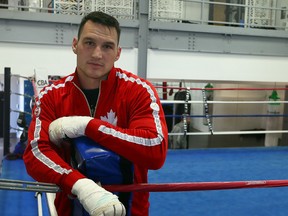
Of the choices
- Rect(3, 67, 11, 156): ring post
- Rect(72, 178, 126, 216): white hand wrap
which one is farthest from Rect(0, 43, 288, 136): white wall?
Rect(72, 178, 126, 216): white hand wrap

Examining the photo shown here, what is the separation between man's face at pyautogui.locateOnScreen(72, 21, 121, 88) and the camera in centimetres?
124

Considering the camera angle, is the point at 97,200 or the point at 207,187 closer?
the point at 97,200

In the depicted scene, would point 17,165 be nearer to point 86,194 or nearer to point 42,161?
point 42,161

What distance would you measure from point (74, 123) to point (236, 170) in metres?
2.92

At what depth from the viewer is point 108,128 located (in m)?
1.05

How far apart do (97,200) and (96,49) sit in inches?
23.8

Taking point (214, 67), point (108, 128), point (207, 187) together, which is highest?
point (214, 67)

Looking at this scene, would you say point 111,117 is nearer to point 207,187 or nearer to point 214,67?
point 207,187

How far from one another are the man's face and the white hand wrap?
0.48m

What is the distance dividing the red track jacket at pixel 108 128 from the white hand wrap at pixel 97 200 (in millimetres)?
57

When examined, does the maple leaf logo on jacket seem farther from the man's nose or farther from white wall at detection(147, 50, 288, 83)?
white wall at detection(147, 50, 288, 83)

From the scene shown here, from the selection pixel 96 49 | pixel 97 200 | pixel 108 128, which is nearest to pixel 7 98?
pixel 96 49

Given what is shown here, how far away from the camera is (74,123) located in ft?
3.34

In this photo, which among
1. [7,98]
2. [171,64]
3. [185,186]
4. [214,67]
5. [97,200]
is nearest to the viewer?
[97,200]
